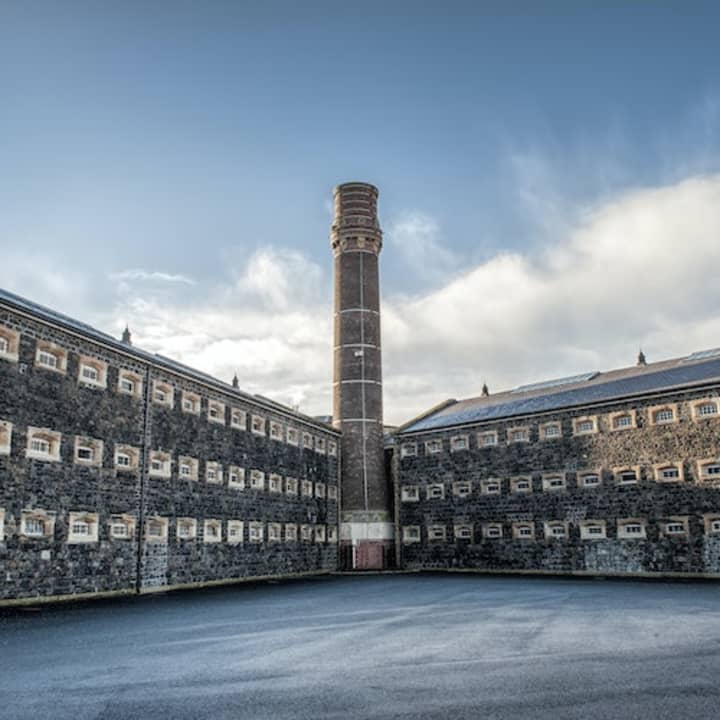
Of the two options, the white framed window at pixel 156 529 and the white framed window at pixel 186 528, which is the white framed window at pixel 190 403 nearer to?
the white framed window at pixel 186 528

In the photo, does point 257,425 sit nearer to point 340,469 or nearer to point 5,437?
point 340,469

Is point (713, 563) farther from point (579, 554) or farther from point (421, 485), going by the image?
point (421, 485)

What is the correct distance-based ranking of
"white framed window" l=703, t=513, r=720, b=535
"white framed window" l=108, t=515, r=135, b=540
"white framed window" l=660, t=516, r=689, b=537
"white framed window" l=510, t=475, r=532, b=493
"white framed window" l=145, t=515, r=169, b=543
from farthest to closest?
"white framed window" l=510, t=475, r=532, b=493
"white framed window" l=660, t=516, r=689, b=537
"white framed window" l=703, t=513, r=720, b=535
"white framed window" l=145, t=515, r=169, b=543
"white framed window" l=108, t=515, r=135, b=540

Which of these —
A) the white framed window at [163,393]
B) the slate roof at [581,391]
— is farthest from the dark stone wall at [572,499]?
the white framed window at [163,393]

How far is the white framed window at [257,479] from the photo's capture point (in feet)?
109

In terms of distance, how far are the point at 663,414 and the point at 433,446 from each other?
1331 cm

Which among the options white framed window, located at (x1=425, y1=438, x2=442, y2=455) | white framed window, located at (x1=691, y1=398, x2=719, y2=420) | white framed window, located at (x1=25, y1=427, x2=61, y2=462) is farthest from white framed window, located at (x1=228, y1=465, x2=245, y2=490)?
white framed window, located at (x1=691, y1=398, x2=719, y2=420)

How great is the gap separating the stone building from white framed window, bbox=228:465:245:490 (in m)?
0.11

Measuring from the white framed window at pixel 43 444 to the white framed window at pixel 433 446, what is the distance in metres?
23.2

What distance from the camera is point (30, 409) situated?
72.0ft

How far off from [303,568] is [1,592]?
61.7 feet

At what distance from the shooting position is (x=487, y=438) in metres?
38.7

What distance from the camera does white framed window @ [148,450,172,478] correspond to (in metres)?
26.8

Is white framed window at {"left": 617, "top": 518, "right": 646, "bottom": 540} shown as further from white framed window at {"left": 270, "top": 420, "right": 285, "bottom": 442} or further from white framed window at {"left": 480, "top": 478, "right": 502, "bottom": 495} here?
white framed window at {"left": 270, "top": 420, "right": 285, "bottom": 442}
